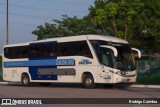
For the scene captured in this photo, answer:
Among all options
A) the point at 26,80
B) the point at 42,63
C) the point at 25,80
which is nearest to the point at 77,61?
the point at 42,63

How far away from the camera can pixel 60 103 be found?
17547 millimetres

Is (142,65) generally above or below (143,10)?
below

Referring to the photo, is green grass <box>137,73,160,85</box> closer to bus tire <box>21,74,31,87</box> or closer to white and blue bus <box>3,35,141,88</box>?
white and blue bus <box>3,35,141,88</box>

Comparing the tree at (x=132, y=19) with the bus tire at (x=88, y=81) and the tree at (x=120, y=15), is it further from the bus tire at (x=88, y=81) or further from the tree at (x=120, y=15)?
the bus tire at (x=88, y=81)

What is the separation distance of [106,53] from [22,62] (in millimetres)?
8718

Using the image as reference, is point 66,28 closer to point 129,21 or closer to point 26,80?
point 129,21

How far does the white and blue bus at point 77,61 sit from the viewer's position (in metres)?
28.4

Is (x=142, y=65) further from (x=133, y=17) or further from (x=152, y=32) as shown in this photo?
(x=152, y=32)

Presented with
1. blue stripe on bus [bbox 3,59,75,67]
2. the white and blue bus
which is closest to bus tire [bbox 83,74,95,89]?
the white and blue bus

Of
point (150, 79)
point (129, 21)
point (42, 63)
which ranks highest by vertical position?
point (129, 21)

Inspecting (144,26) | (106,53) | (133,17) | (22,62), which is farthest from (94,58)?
(144,26)

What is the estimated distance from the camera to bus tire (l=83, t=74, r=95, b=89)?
95.7 feet

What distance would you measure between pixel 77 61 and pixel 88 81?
1.53m

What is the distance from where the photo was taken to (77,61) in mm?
29844
